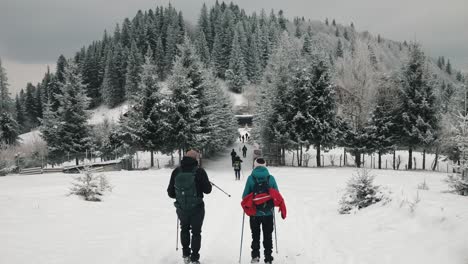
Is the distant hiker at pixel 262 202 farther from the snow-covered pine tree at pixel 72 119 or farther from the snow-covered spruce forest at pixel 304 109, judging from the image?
the snow-covered pine tree at pixel 72 119

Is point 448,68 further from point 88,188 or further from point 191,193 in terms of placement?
point 191,193

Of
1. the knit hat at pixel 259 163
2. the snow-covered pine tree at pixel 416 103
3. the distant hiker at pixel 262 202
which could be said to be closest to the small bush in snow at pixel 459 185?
the distant hiker at pixel 262 202

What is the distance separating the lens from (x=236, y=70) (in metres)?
96.6

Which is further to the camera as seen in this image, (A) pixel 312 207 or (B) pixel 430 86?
(B) pixel 430 86

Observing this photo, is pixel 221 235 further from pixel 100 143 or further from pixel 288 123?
pixel 100 143

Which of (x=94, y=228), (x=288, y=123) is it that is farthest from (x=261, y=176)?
(x=288, y=123)

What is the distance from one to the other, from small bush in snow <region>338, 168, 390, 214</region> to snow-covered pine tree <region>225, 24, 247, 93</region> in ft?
280

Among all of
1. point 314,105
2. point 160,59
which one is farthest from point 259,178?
point 160,59

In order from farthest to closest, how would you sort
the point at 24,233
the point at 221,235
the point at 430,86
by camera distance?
Result: the point at 430,86
the point at 221,235
the point at 24,233

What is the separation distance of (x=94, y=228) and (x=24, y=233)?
1.78m

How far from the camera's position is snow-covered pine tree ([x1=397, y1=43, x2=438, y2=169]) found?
1192 inches

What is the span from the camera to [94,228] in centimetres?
927

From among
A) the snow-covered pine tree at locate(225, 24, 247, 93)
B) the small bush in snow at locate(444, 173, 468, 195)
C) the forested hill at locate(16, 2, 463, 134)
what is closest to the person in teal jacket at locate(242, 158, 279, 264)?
the small bush in snow at locate(444, 173, 468, 195)

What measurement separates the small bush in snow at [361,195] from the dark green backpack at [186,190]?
6269 mm
